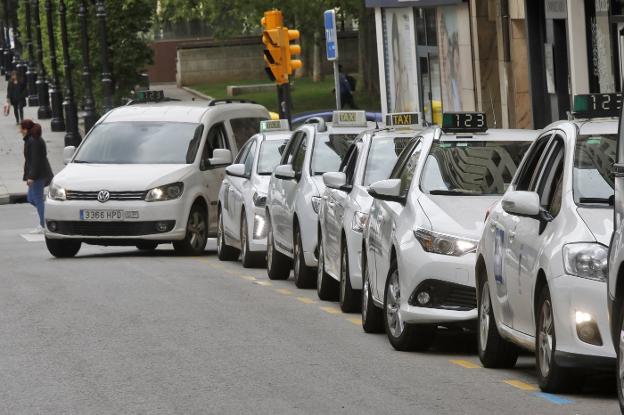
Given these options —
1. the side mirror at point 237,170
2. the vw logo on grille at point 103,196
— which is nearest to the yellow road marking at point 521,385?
the side mirror at point 237,170

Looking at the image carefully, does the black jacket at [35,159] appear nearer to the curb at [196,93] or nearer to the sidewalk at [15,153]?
the sidewalk at [15,153]

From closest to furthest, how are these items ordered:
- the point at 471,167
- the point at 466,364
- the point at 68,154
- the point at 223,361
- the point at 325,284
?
the point at 466,364
the point at 223,361
the point at 471,167
the point at 325,284
the point at 68,154

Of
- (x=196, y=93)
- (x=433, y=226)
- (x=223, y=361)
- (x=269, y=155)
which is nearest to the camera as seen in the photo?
(x=223, y=361)

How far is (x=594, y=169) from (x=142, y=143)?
1452cm

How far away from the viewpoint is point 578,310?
971 cm

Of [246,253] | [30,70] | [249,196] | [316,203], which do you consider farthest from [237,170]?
[30,70]

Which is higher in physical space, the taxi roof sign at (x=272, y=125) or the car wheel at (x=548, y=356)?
the taxi roof sign at (x=272, y=125)

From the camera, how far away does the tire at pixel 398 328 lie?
1295 cm

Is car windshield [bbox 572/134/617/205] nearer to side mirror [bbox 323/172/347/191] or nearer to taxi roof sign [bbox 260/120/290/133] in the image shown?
side mirror [bbox 323/172/347/191]

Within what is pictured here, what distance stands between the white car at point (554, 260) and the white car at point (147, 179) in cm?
1193

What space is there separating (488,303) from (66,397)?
8.94ft

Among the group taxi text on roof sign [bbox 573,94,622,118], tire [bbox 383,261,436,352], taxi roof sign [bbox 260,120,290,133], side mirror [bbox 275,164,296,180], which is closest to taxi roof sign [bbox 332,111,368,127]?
side mirror [bbox 275,164,296,180]

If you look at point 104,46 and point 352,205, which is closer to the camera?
point 352,205

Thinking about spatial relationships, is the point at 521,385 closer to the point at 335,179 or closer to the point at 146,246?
the point at 335,179
